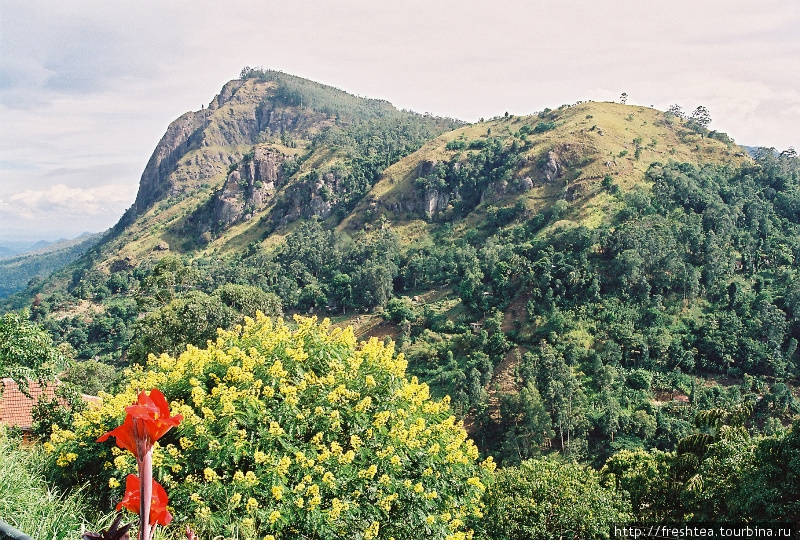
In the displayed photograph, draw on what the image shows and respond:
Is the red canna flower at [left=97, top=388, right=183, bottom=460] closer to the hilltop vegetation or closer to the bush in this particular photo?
the bush

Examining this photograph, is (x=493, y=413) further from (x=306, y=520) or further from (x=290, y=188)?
(x=290, y=188)

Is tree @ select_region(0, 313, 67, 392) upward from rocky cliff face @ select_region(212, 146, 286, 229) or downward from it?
downward

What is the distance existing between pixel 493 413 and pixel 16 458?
93.5ft

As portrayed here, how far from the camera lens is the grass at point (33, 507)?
3.83 meters

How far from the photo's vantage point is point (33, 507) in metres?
4.23

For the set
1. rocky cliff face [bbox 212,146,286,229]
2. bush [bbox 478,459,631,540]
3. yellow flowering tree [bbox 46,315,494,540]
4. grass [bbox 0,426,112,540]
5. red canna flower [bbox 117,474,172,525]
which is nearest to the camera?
red canna flower [bbox 117,474,172,525]

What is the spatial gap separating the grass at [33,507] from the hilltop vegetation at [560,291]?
6.64m

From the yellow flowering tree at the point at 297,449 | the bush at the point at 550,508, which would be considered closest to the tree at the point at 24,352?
the yellow flowering tree at the point at 297,449

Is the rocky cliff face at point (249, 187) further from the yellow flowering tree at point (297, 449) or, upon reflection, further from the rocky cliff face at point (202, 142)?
the yellow flowering tree at point (297, 449)

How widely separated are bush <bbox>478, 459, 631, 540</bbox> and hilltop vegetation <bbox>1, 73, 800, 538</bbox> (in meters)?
0.10

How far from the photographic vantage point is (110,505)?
6.08 m

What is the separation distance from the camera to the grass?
383 cm

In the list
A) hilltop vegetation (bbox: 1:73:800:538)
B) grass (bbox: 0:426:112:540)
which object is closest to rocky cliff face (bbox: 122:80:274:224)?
hilltop vegetation (bbox: 1:73:800:538)

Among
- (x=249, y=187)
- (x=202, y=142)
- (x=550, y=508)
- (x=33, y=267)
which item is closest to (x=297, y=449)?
(x=550, y=508)
